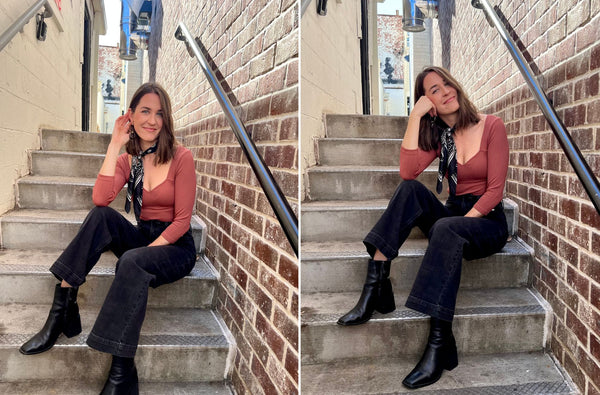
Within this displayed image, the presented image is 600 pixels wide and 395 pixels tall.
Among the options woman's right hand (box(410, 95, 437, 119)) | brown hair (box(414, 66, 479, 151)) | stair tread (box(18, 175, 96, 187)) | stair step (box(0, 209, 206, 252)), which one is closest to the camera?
woman's right hand (box(410, 95, 437, 119))

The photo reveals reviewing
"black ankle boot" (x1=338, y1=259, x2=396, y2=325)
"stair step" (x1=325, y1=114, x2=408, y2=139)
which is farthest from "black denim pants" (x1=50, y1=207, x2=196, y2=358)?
"stair step" (x1=325, y1=114, x2=408, y2=139)

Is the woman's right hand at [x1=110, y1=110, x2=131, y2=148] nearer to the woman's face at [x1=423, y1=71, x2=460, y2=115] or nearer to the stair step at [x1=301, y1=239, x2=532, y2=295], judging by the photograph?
the stair step at [x1=301, y1=239, x2=532, y2=295]

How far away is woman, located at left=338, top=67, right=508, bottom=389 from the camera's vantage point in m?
1.38

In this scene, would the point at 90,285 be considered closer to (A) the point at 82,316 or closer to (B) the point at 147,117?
(A) the point at 82,316

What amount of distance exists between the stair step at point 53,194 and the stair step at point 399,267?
163 cm

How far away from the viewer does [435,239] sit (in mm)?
1442

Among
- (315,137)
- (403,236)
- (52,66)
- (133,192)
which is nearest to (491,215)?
(403,236)

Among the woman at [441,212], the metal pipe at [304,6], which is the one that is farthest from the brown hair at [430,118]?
the metal pipe at [304,6]

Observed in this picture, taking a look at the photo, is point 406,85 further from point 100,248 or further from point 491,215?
point 100,248

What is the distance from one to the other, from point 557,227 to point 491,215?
23 cm

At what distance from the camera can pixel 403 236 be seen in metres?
1.48

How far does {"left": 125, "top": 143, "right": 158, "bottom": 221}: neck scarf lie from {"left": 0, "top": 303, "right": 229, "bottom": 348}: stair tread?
429 millimetres

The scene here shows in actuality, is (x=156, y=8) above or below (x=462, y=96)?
above

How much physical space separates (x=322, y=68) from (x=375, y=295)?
0.78 m
